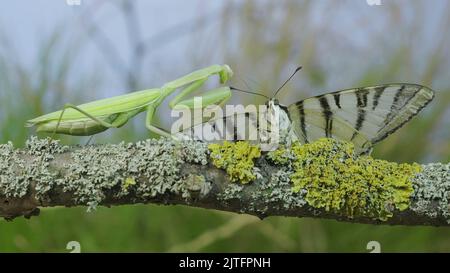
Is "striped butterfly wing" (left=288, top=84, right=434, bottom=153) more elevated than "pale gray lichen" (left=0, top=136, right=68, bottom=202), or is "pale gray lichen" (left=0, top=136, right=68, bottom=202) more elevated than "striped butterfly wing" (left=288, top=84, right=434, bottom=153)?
"striped butterfly wing" (left=288, top=84, right=434, bottom=153)

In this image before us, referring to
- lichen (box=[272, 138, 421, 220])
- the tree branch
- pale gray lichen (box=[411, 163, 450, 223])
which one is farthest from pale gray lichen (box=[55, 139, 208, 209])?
pale gray lichen (box=[411, 163, 450, 223])

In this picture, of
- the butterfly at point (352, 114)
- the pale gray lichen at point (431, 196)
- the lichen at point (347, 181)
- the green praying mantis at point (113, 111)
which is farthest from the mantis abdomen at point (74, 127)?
the pale gray lichen at point (431, 196)

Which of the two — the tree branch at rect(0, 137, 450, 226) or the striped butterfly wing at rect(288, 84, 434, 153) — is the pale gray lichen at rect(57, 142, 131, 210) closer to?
the tree branch at rect(0, 137, 450, 226)

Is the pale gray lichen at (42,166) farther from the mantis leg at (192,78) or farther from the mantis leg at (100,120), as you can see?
the mantis leg at (192,78)

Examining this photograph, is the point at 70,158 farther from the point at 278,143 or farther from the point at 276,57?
the point at 276,57

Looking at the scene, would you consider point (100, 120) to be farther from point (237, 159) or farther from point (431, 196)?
point (431, 196)

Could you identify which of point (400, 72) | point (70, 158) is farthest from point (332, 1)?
point (70, 158)
